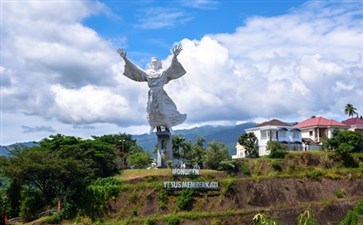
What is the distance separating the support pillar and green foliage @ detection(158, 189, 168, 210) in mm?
6248

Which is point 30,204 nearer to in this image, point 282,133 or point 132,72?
point 132,72

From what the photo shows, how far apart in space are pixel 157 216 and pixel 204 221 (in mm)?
3992

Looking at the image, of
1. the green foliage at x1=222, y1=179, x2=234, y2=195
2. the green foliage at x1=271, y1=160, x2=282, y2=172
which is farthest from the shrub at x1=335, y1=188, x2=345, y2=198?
the green foliage at x1=222, y1=179, x2=234, y2=195

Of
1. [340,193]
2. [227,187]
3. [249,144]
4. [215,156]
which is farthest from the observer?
[249,144]

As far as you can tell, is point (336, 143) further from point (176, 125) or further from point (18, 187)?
point (18, 187)

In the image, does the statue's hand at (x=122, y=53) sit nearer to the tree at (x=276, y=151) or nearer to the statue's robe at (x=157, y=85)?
the statue's robe at (x=157, y=85)

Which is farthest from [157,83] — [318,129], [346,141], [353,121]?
[353,121]

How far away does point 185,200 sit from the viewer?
47.2 m

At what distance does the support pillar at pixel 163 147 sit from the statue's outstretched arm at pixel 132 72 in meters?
5.71

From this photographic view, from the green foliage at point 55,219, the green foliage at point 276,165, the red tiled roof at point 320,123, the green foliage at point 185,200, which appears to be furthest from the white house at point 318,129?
the green foliage at point 55,219

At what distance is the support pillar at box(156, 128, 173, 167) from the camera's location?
53.8 meters

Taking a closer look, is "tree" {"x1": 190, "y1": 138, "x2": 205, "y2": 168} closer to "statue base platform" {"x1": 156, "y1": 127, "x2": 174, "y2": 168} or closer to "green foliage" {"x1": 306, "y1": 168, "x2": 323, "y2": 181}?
"statue base platform" {"x1": 156, "y1": 127, "x2": 174, "y2": 168}

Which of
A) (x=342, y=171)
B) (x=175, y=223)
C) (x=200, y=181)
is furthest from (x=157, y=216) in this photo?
(x=342, y=171)

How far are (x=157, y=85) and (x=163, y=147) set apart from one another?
250 inches
